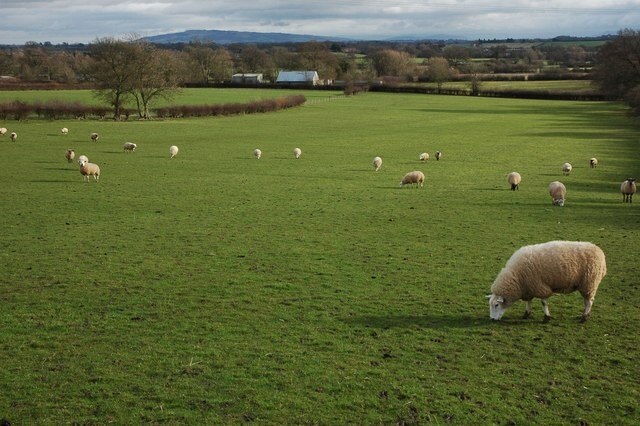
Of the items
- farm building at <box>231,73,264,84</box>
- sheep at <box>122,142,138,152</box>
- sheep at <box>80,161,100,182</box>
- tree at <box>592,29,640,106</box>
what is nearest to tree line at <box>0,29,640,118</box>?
tree at <box>592,29,640,106</box>

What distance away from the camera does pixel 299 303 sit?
13727 mm

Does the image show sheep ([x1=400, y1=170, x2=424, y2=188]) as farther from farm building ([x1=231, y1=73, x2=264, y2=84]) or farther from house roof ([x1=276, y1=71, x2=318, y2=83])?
farm building ([x1=231, y1=73, x2=264, y2=84])

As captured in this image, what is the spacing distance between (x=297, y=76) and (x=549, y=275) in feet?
509

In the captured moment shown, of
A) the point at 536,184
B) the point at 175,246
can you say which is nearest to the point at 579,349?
the point at 175,246

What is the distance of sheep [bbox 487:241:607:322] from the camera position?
12.4 meters

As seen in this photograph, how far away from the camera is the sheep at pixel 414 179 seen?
99.6 feet

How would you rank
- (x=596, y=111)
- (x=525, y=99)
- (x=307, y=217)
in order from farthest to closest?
(x=525, y=99)
(x=596, y=111)
(x=307, y=217)

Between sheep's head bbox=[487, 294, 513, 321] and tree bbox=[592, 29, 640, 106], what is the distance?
8556cm

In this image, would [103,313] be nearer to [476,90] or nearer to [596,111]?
[596,111]

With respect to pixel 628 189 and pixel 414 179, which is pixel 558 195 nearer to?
pixel 628 189

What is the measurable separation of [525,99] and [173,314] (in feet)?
395

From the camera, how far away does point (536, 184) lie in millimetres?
31328

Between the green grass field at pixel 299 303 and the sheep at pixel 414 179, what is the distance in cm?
63

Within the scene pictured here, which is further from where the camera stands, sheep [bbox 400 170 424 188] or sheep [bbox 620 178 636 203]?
sheep [bbox 400 170 424 188]
